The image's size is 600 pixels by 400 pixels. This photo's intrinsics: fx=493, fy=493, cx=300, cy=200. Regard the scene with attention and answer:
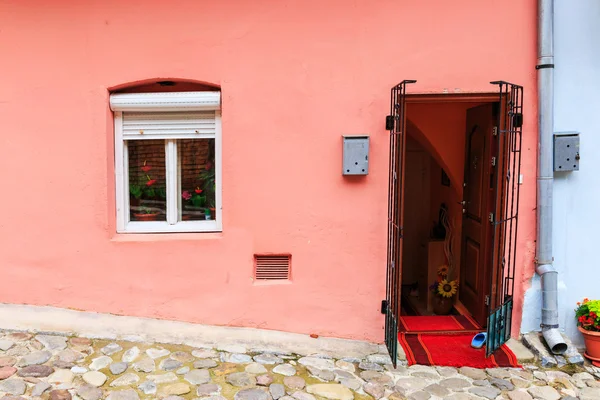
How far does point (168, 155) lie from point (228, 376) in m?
2.03

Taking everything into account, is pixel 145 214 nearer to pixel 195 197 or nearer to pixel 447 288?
pixel 195 197

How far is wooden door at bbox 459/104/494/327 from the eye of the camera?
4.75 meters

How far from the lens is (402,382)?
150 inches

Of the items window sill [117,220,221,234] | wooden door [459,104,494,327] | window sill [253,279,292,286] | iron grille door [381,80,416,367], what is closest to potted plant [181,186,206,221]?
window sill [117,220,221,234]

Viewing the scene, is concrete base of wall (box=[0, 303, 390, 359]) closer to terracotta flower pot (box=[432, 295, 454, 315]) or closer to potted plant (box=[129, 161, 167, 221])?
potted plant (box=[129, 161, 167, 221])

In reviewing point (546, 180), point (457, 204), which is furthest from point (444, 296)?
point (546, 180)

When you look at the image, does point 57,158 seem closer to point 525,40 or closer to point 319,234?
point 319,234

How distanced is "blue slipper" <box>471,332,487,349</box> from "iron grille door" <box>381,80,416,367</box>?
0.78 m

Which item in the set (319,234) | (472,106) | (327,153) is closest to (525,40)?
(472,106)

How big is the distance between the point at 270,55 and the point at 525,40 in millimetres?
2210

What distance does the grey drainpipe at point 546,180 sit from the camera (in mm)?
4164

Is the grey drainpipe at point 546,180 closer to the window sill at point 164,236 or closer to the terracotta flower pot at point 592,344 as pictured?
the terracotta flower pot at point 592,344

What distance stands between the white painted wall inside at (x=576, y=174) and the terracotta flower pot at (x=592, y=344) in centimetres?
20

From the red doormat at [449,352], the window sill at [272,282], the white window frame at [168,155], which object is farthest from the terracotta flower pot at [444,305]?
the white window frame at [168,155]
